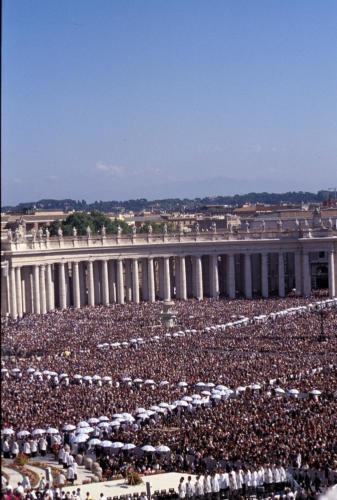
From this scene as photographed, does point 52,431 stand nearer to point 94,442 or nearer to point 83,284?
point 94,442

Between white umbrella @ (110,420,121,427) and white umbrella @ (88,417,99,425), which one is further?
white umbrella @ (88,417,99,425)

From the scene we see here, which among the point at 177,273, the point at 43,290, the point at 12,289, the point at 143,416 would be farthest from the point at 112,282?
the point at 143,416

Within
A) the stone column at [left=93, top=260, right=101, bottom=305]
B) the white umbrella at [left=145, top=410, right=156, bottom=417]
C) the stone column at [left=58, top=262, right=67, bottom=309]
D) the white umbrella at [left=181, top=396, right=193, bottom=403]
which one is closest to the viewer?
the white umbrella at [left=145, top=410, right=156, bottom=417]

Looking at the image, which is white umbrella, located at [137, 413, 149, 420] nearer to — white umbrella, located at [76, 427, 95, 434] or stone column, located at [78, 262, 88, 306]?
white umbrella, located at [76, 427, 95, 434]

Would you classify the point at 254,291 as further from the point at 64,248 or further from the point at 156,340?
the point at 156,340

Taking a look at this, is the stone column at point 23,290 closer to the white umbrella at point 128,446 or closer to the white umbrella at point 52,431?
the white umbrella at point 52,431

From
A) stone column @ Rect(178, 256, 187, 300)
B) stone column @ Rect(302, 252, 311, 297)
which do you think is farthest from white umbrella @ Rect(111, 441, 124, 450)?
stone column @ Rect(302, 252, 311, 297)

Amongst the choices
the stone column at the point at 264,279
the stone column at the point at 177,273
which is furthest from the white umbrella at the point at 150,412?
the stone column at the point at 264,279
